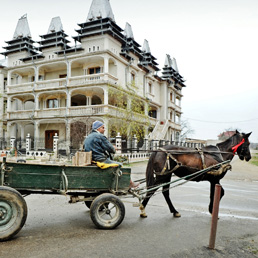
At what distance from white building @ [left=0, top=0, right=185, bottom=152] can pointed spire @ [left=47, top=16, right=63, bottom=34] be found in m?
0.12

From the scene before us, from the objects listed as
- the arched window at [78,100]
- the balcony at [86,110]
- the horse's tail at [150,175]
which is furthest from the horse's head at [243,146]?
the arched window at [78,100]

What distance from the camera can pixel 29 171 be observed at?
183 inches

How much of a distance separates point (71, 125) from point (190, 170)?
24077 millimetres

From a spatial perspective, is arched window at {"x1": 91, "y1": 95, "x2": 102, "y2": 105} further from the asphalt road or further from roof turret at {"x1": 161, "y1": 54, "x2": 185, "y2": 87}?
the asphalt road

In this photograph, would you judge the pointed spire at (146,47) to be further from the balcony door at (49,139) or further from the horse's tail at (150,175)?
the horse's tail at (150,175)

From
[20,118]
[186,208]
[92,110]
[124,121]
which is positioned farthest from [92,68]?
[186,208]

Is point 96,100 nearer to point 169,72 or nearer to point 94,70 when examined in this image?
point 94,70

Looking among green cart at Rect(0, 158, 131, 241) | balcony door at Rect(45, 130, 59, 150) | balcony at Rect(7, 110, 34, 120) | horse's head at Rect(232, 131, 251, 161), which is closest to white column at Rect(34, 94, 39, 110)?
balcony at Rect(7, 110, 34, 120)

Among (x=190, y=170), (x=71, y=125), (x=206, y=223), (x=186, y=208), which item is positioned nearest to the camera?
(x=206, y=223)

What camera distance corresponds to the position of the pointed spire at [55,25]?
3071cm

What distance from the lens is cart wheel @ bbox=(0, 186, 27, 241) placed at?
430 cm

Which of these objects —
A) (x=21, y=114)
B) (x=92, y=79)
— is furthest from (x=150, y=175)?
(x=21, y=114)

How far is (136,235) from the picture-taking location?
4758 mm

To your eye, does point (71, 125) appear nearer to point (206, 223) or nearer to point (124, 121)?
point (124, 121)
